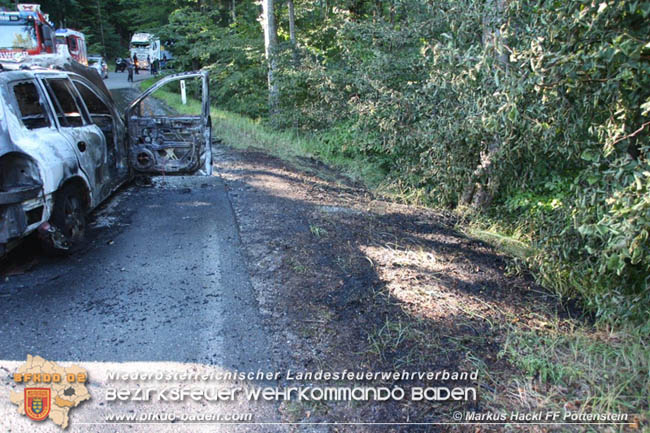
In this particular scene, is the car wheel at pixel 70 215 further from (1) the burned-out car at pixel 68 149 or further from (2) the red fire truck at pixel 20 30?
(2) the red fire truck at pixel 20 30

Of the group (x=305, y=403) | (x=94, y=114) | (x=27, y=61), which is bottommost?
(x=305, y=403)

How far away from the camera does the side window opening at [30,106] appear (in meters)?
4.96

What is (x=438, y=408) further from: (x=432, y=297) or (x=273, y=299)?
(x=273, y=299)

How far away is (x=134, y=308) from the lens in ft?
14.1

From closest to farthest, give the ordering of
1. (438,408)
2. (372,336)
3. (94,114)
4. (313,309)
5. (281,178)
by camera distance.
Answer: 1. (438,408)
2. (372,336)
3. (313,309)
4. (94,114)
5. (281,178)

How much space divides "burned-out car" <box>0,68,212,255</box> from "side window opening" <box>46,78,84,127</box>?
14 millimetres

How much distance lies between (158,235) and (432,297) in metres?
3.64

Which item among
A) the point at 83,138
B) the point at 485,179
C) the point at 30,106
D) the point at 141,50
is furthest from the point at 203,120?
the point at 141,50

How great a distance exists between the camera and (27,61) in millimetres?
6367

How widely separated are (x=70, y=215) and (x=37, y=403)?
285 centimetres

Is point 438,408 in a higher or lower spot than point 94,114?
lower

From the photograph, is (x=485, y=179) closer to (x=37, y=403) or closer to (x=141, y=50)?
(x=37, y=403)

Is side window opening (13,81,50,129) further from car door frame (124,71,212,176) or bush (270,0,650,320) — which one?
bush (270,0,650,320)

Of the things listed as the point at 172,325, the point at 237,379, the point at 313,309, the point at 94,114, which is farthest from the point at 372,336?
the point at 94,114
